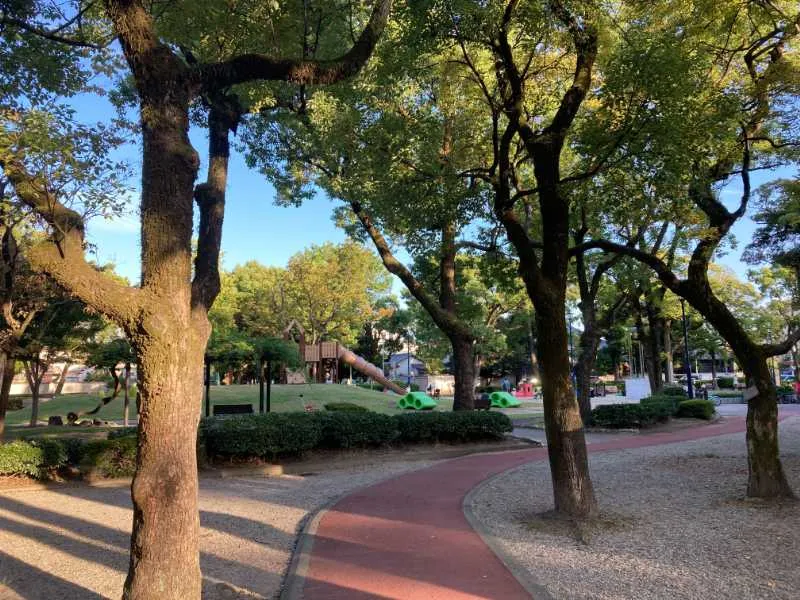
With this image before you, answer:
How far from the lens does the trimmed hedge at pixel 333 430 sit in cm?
1274

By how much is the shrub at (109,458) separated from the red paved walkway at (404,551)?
4.80 metres

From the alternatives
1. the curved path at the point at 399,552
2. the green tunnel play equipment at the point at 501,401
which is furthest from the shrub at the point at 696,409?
the curved path at the point at 399,552

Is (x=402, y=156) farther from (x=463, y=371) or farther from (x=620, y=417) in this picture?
(x=620, y=417)

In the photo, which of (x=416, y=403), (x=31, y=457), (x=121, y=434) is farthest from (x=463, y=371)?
(x=416, y=403)

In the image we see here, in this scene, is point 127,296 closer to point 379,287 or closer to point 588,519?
point 588,519

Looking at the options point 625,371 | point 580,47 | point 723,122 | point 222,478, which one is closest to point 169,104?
point 580,47

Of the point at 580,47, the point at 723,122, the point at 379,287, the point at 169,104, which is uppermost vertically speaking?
the point at 379,287

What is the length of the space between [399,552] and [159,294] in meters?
3.90

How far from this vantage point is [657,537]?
23.5ft

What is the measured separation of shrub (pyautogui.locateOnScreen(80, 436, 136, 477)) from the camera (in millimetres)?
11633

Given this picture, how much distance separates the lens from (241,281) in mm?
50438

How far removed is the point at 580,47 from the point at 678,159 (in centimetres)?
216

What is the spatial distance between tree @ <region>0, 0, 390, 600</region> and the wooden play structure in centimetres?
2206

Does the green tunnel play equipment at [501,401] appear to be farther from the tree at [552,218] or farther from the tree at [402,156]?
the tree at [552,218]
